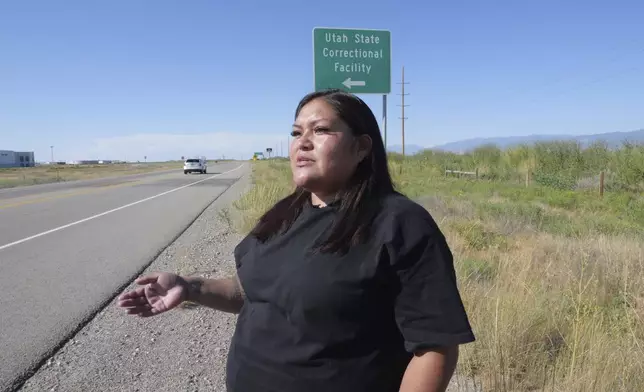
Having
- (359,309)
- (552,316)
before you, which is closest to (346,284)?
(359,309)

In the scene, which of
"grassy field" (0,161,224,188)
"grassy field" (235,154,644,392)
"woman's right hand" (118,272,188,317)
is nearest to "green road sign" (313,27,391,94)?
"grassy field" (235,154,644,392)

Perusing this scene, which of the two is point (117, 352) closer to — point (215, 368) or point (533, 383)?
point (215, 368)

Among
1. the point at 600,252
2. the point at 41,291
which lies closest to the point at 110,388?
the point at 41,291

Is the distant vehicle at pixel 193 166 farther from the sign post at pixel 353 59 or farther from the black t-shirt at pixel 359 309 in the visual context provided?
the black t-shirt at pixel 359 309

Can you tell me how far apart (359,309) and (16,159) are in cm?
12819

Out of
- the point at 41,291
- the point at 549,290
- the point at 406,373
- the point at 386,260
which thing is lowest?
the point at 41,291

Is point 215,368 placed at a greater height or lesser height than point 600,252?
lesser

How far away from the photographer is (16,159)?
110 meters

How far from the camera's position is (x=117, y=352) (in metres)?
3.80

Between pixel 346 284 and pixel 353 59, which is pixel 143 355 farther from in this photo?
pixel 353 59

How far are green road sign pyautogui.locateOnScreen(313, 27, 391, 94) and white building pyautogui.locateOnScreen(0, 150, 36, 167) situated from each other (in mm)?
113183

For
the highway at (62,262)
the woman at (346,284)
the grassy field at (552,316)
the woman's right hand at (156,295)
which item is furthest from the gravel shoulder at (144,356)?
the woman at (346,284)

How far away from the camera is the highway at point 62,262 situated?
423 centimetres

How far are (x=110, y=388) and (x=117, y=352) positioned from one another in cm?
64
